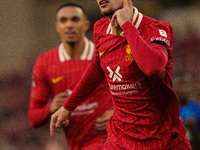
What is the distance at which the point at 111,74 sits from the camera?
2482 millimetres

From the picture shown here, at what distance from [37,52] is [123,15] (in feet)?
30.5

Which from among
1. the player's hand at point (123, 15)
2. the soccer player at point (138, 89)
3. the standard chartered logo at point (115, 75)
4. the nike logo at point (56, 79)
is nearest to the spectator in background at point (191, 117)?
the nike logo at point (56, 79)

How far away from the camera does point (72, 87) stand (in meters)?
4.07

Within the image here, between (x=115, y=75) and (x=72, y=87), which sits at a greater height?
(x=115, y=75)

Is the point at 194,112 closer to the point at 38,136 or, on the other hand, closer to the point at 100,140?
the point at 100,140

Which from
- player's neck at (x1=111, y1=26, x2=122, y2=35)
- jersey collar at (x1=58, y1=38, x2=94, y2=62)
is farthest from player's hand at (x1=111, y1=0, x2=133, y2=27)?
jersey collar at (x1=58, y1=38, x2=94, y2=62)

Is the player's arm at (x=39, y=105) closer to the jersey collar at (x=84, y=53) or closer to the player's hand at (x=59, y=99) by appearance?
the player's hand at (x=59, y=99)

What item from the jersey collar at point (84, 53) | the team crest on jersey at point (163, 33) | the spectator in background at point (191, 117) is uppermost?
the team crest on jersey at point (163, 33)

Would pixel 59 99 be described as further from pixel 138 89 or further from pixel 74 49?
pixel 138 89

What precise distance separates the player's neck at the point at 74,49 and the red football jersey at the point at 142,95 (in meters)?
1.73

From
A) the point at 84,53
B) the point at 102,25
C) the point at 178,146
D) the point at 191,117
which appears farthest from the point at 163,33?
the point at 191,117

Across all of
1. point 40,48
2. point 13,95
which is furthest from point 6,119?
point 40,48

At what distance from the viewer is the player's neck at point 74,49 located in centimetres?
423

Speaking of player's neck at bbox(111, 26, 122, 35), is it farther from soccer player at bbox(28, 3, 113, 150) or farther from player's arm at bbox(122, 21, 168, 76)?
soccer player at bbox(28, 3, 113, 150)
